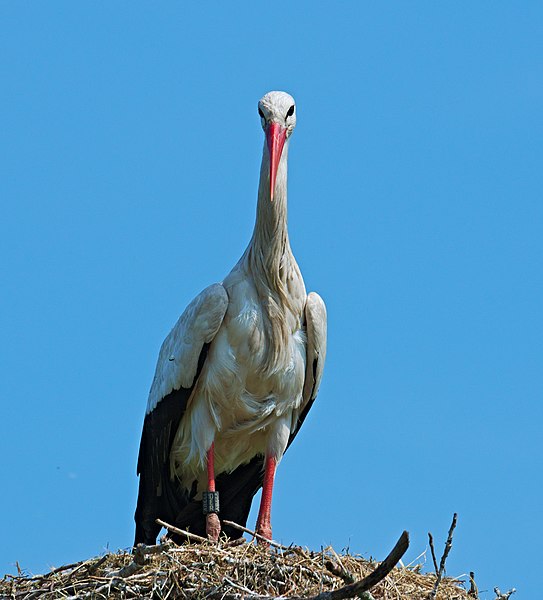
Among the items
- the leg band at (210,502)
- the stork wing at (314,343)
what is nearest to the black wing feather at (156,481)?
the leg band at (210,502)

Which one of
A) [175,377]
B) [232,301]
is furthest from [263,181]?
[175,377]

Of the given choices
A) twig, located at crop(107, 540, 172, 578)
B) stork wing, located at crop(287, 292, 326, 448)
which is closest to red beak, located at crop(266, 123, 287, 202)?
stork wing, located at crop(287, 292, 326, 448)

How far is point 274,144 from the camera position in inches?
316

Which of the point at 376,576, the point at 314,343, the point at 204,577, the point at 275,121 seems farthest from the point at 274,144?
the point at 376,576

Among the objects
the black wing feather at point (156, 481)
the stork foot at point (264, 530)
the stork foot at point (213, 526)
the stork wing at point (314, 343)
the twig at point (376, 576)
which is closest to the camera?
the twig at point (376, 576)

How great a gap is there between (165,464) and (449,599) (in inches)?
82.8

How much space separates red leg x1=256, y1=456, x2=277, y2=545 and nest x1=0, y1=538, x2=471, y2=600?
3.48 feet

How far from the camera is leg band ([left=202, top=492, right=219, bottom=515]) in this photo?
8063mm

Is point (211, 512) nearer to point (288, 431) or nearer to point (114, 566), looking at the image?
point (288, 431)

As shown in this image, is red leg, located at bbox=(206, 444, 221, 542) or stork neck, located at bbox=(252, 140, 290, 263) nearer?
red leg, located at bbox=(206, 444, 221, 542)

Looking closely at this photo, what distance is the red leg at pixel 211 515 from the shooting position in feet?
26.1

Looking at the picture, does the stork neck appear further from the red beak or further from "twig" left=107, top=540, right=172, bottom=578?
"twig" left=107, top=540, right=172, bottom=578

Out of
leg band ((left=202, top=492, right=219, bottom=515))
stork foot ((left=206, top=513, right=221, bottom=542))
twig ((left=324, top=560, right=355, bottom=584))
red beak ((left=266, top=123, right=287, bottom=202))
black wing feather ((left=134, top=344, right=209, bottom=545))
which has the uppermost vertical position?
red beak ((left=266, top=123, right=287, bottom=202))

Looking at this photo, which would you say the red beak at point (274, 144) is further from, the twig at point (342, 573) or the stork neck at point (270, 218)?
the twig at point (342, 573)
